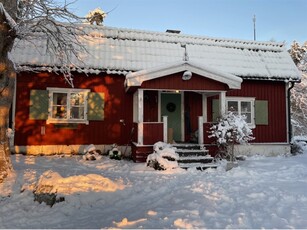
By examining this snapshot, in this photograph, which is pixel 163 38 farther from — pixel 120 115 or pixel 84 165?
pixel 84 165

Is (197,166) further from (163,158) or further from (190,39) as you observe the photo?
(190,39)

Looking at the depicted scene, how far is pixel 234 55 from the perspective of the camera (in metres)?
14.6

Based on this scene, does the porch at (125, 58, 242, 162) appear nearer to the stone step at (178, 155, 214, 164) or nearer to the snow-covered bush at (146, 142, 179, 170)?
the snow-covered bush at (146, 142, 179, 170)

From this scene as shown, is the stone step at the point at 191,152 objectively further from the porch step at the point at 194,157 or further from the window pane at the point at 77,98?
the window pane at the point at 77,98

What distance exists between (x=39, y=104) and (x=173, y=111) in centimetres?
590

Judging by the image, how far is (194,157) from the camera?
32.5ft

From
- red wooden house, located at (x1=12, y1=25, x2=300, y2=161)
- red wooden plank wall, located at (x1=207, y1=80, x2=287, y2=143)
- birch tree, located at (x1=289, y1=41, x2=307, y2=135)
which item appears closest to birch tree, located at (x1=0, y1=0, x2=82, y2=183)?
red wooden house, located at (x1=12, y1=25, x2=300, y2=161)

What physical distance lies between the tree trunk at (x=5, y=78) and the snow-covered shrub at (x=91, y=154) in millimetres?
3843

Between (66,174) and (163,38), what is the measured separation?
31.1 feet

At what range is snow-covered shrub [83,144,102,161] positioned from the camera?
35.1ft

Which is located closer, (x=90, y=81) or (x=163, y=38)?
(x=90, y=81)

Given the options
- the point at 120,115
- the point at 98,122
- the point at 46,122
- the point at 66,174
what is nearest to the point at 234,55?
the point at 120,115

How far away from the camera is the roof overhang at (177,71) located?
9.98m

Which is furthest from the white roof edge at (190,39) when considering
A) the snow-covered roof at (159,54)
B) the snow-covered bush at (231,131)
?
the snow-covered bush at (231,131)
